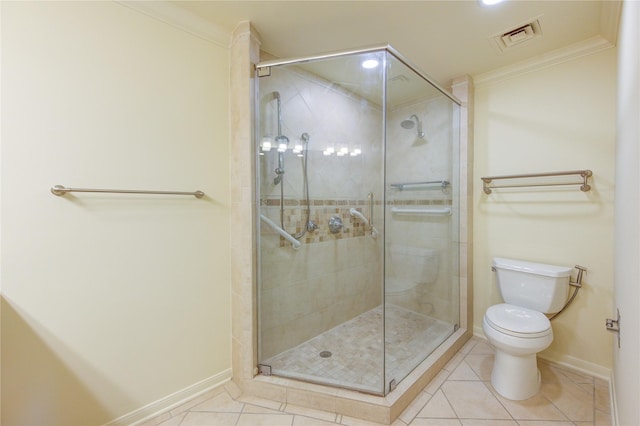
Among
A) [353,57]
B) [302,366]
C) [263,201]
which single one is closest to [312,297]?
[302,366]

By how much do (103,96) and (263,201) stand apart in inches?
38.2

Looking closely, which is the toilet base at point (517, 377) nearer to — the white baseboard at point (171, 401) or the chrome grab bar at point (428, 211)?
the chrome grab bar at point (428, 211)

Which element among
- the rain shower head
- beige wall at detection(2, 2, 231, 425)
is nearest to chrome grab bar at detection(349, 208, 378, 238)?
the rain shower head

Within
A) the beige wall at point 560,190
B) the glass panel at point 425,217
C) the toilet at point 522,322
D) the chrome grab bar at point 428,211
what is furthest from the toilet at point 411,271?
the toilet at point 522,322

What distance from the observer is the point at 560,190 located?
1913mm

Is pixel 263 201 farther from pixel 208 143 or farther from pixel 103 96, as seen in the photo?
pixel 103 96

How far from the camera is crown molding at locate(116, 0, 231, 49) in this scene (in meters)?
1.43

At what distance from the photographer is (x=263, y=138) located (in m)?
1.81

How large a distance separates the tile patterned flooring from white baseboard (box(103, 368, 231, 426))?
3cm

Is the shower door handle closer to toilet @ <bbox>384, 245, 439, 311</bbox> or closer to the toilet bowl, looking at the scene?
toilet @ <bbox>384, 245, 439, 311</bbox>

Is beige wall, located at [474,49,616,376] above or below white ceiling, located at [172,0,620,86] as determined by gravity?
below

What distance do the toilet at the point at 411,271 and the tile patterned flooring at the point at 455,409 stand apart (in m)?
0.62

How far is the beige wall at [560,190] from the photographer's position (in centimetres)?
178

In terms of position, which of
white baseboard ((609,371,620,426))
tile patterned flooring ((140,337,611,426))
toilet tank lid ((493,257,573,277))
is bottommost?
tile patterned flooring ((140,337,611,426))
